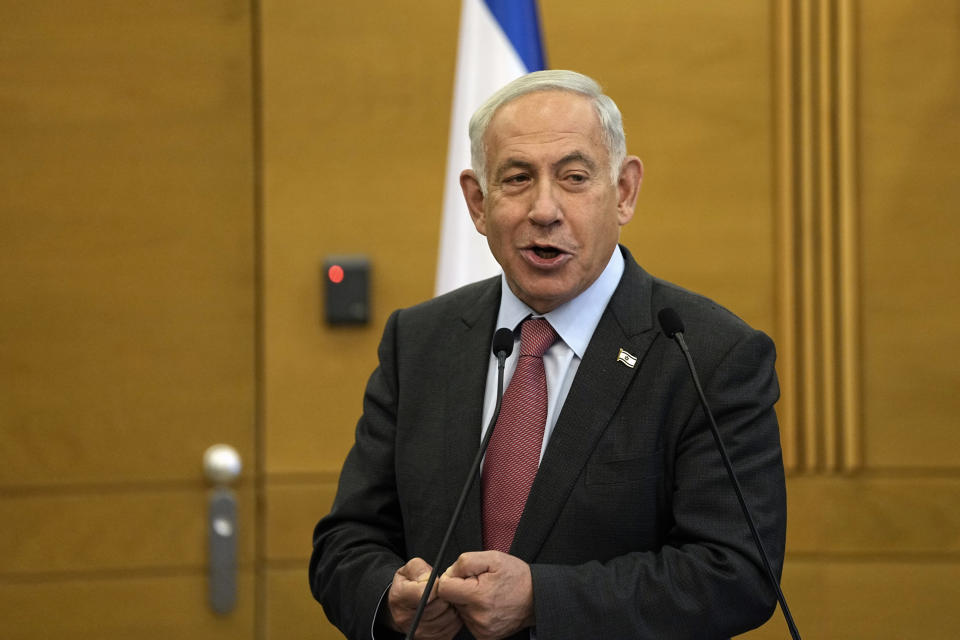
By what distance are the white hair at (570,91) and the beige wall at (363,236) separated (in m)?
1.38

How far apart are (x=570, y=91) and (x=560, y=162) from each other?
121 mm

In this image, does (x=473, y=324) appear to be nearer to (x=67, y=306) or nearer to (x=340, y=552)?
(x=340, y=552)

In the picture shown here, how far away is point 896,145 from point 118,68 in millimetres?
2243

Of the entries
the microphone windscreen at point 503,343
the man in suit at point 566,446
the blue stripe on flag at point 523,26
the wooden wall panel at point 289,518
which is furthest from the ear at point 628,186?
the wooden wall panel at point 289,518

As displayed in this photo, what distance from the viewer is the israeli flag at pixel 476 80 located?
9.86ft

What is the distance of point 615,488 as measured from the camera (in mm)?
1659

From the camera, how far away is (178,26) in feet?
10.7

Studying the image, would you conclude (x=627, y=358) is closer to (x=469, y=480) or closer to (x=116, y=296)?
(x=469, y=480)

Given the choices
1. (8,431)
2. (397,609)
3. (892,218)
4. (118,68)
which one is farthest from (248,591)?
(892,218)

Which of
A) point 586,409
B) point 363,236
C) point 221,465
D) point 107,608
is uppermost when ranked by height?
point 363,236

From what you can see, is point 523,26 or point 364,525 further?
point 523,26

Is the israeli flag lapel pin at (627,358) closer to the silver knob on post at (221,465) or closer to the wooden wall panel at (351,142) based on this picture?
the wooden wall panel at (351,142)

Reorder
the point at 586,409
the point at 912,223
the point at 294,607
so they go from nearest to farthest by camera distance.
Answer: the point at 586,409, the point at 912,223, the point at 294,607

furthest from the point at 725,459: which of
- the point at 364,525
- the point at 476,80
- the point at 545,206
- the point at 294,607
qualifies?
the point at 294,607
